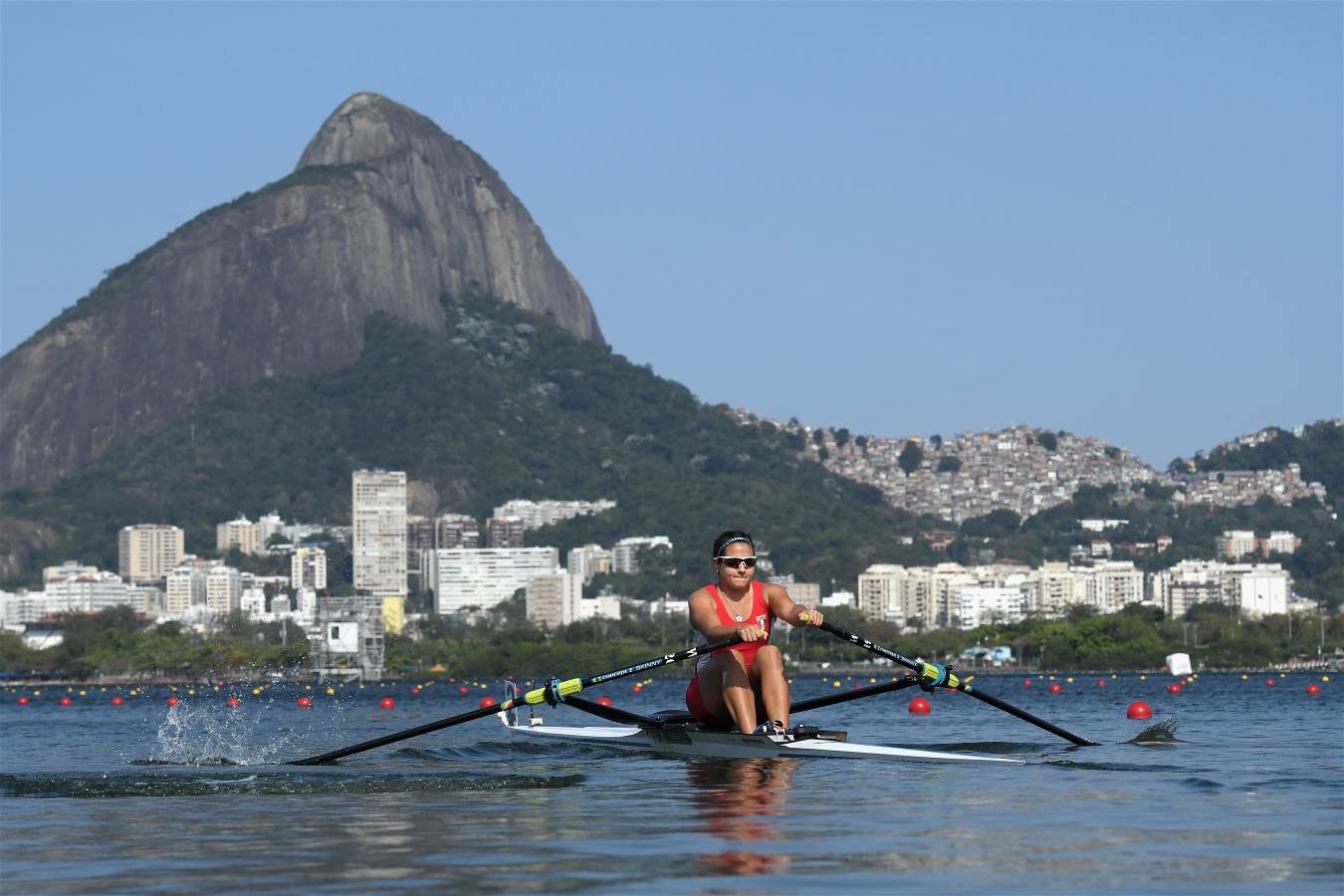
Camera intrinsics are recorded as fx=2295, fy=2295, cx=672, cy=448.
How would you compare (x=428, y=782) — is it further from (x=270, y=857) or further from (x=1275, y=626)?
(x=1275, y=626)

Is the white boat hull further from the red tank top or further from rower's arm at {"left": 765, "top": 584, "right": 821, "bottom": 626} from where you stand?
rower's arm at {"left": 765, "top": 584, "right": 821, "bottom": 626}

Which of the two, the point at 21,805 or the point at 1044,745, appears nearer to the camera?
the point at 21,805

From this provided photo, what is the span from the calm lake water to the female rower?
519mm

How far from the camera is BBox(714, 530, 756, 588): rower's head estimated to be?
20.7m

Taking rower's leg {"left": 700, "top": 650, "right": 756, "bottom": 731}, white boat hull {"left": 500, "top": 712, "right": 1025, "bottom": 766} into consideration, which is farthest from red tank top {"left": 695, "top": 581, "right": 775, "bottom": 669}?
white boat hull {"left": 500, "top": 712, "right": 1025, "bottom": 766}

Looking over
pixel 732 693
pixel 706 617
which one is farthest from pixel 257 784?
pixel 732 693

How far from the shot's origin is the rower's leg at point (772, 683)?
20484mm

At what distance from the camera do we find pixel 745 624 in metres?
20.3

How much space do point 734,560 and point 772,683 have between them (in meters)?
1.16

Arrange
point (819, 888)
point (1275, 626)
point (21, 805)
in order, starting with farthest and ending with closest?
point (1275, 626) < point (21, 805) < point (819, 888)

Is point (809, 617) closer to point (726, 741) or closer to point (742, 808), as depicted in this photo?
point (726, 741)

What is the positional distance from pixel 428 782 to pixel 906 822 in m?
5.32

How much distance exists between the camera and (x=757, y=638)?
792 inches

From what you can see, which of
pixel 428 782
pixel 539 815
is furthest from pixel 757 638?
pixel 539 815
